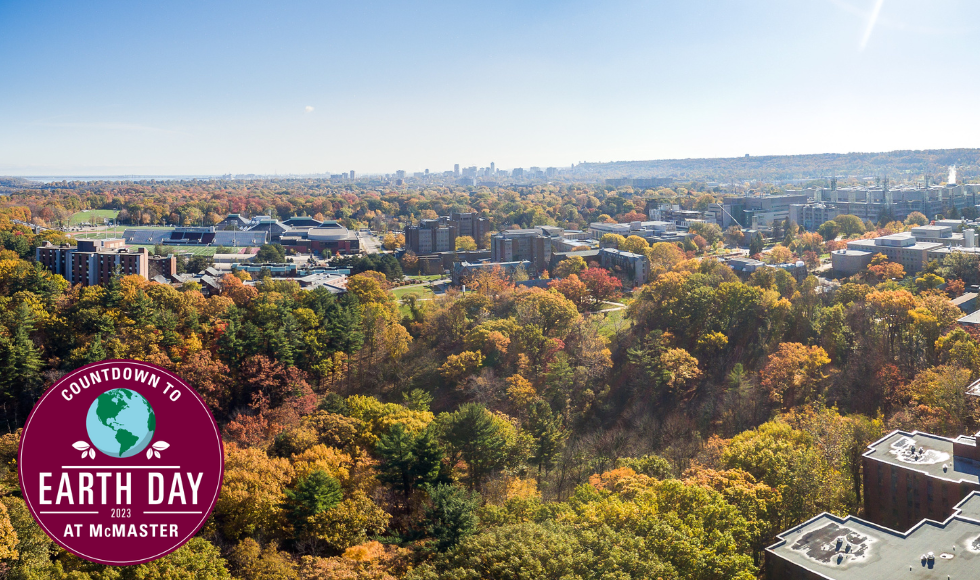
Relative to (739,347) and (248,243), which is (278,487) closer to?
(739,347)

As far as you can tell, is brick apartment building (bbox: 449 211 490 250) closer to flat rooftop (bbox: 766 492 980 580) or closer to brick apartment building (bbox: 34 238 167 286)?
brick apartment building (bbox: 34 238 167 286)

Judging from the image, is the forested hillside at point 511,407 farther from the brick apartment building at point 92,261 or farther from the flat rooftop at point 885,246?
the flat rooftop at point 885,246

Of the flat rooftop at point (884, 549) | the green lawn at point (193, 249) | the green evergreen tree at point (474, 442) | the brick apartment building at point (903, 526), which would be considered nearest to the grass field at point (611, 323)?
the green evergreen tree at point (474, 442)

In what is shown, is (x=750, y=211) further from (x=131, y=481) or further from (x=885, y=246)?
(x=131, y=481)

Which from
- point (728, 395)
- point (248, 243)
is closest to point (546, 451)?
point (728, 395)

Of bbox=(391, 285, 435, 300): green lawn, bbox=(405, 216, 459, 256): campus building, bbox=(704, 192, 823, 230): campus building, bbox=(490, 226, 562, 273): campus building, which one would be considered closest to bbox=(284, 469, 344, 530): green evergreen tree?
bbox=(391, 285, 435, 300): green lawn

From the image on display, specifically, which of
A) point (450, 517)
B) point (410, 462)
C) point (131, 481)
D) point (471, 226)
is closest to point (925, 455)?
point (450, 517)
